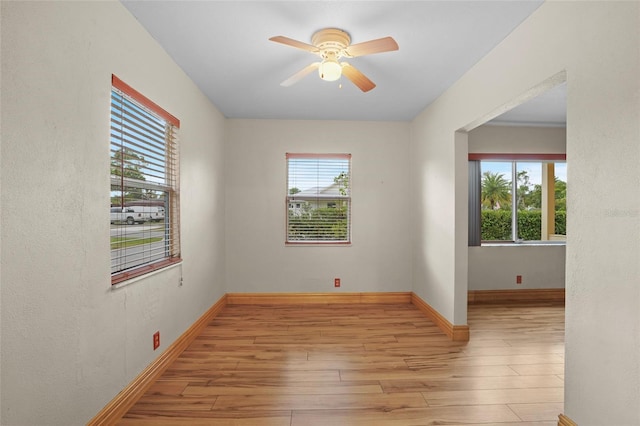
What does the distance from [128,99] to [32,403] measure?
1776mm

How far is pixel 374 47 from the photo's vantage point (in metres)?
2.09

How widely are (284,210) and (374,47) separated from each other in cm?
277

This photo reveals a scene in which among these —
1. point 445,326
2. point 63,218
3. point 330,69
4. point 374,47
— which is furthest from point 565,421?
point 63,218

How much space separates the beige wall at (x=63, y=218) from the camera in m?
1.32

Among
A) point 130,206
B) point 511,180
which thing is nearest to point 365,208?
point 511,180

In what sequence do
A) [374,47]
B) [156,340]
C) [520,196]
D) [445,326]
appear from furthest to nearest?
[520,196], [445,326], [156,340], [374,47]

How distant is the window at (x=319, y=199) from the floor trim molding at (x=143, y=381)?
1.81 m

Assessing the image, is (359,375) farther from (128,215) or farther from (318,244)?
(318,244)

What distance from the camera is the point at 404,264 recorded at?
4582 millimetres

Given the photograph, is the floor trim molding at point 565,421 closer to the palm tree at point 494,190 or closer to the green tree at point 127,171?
the green tree at point 127,171

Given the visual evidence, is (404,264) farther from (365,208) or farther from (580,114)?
(580,114)

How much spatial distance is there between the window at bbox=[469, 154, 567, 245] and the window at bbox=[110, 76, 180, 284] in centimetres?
417

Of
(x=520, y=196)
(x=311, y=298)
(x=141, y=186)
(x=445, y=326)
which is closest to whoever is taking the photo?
(x=141, y=186)

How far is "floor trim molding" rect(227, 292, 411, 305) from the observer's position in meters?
4.47
